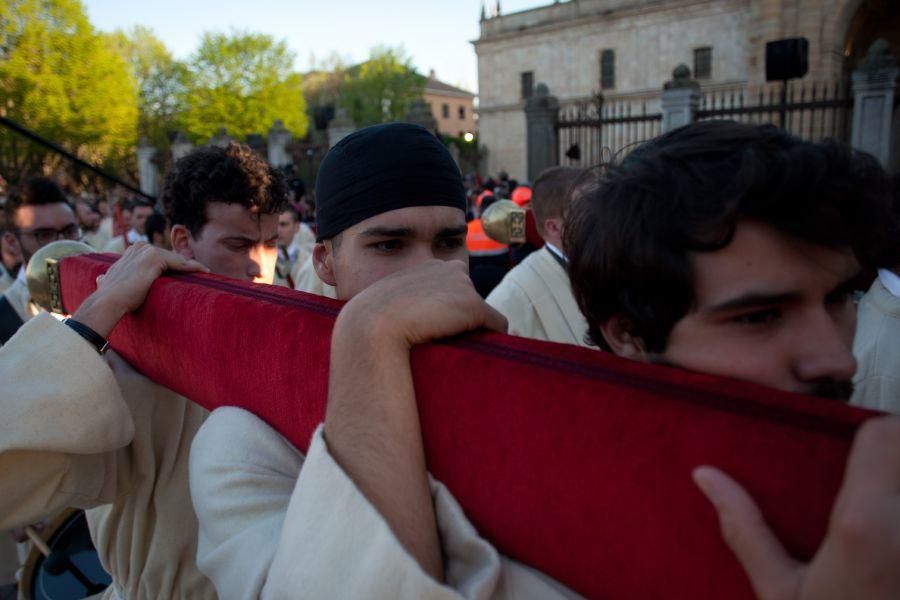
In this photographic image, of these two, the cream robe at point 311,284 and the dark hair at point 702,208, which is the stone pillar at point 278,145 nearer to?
the cream robe at point 311,284

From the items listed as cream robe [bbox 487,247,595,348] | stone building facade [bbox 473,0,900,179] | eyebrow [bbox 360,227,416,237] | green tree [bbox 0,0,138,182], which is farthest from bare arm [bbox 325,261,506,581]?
green tree [bbox 0,0,138,182]

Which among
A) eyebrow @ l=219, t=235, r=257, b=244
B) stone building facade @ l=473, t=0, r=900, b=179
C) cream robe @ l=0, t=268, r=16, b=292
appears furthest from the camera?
stone building facade @ l=473, t=0, r=900, b=179

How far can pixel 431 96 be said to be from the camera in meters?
66.7

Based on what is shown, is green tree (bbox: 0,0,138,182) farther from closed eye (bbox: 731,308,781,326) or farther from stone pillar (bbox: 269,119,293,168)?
closed eye (bbox: 731,308,781,326)

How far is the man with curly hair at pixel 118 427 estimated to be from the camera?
1346mm

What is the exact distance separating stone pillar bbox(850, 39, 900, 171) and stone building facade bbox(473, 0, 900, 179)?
12504mm

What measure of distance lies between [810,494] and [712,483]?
0.08m

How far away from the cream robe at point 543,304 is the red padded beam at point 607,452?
2475 mm

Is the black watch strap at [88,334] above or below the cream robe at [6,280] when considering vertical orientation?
above

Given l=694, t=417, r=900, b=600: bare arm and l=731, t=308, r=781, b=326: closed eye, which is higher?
l=731, t=308, r=781, b=326: closed eye

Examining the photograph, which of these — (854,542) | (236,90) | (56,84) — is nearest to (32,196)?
(854,542)

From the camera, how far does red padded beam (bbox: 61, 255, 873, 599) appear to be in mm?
617

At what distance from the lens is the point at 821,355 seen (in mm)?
869

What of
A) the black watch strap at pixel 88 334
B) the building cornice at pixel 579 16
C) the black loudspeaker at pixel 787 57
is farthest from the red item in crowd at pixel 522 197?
the building cornice at pixel 579 16
